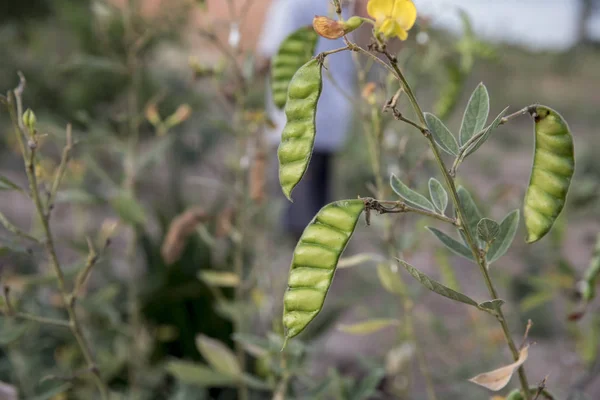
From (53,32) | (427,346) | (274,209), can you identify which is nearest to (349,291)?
(427,346)

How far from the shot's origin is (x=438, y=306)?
1808 millimetres

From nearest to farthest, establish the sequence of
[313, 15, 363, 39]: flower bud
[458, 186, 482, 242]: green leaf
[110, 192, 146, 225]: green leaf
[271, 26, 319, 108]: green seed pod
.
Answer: [313, 15, 363, 39]: flower bud, [458, 186, 482, 242]: green leaf, [271, 26, 319, 108]: green seed pod, [110, 192, 146, 225]: green leaf

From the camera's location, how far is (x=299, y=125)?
0.38 metres

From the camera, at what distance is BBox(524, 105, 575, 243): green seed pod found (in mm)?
370

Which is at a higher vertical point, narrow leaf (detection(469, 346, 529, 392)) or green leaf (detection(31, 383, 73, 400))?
narrow leaf (detection(469, 346, 529, 392))

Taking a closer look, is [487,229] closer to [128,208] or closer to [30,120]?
[30,120]

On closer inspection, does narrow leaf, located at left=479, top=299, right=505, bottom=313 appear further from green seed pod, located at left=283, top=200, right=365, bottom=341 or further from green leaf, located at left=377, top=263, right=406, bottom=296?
green leaf, located at left=377, top=263, right=406, bottom=296

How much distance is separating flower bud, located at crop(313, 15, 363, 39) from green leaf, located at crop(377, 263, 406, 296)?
1.26 feet

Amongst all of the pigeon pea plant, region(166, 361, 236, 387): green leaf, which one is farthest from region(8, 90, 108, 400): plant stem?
the pigeon pea plant

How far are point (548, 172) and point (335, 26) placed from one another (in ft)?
0.55

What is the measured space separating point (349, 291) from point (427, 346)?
401mm

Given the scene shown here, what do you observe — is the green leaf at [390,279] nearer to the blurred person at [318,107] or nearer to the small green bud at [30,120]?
the small green bud at [30,120]

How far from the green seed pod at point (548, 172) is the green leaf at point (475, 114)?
4 cm

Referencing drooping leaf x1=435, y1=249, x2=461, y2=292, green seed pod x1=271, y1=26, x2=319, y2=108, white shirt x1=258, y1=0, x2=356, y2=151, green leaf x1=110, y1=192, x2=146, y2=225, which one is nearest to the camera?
green seed pod x1=271, y1=26, x2=319, y2=108
